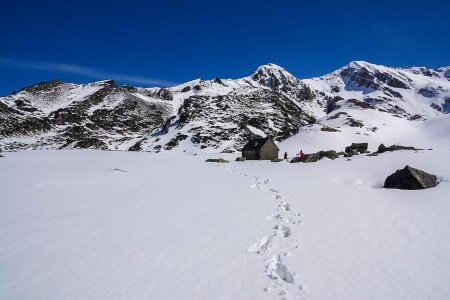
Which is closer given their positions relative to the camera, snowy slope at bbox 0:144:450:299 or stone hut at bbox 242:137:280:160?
snowy slope at bbox 0:144:450:299

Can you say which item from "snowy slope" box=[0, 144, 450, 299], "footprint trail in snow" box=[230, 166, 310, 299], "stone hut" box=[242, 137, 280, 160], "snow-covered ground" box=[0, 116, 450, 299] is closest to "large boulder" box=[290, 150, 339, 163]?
"snow-covered ground" box=[0, 116, 450, 299]

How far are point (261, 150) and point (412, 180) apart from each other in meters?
39.2

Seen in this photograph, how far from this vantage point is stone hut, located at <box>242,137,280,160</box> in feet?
185

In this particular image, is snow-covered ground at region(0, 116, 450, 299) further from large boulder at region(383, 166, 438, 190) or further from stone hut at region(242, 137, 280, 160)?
stone hut at region(242, 137, 280, 160)

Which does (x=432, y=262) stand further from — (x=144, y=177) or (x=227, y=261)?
(x=144, y=177)

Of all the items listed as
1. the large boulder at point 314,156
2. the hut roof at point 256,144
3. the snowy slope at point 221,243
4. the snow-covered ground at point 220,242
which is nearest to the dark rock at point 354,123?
the hut roof at point 256,144

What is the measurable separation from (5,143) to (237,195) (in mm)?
169201

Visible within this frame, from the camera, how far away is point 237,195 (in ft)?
54.4

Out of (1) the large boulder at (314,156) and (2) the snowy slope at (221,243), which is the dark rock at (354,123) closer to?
(1) the large boulder at (314,156)

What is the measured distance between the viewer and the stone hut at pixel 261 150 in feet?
185

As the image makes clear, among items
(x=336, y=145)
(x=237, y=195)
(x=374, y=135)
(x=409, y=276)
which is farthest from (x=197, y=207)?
(x=374, y=135)

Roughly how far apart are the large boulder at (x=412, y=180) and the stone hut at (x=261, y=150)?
38.0 metres

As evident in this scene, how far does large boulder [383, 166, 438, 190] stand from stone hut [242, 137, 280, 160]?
38017mm

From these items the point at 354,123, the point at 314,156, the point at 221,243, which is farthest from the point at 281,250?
the point at 354,123
